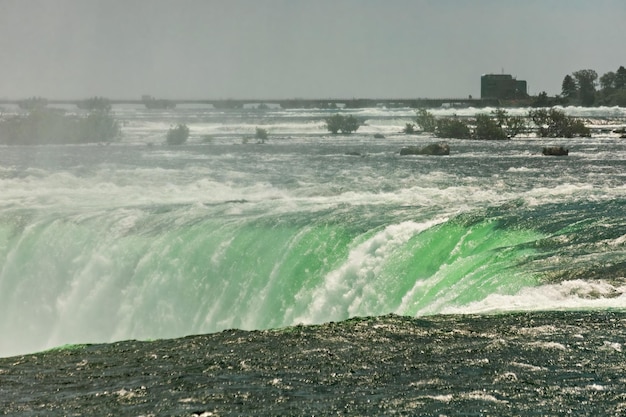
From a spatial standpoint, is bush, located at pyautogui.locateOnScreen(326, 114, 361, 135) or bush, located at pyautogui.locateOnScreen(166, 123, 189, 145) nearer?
bush, located at pyautogui.locateOnScreen(166, 123, 189, 145)

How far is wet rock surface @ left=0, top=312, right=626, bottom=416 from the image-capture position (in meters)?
11.8

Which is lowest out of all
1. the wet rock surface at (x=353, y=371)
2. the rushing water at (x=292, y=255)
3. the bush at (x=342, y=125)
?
the bush at (x=342, y=125)

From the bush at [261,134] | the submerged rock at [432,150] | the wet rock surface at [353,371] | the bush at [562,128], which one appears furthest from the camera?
the bush at [261,134]

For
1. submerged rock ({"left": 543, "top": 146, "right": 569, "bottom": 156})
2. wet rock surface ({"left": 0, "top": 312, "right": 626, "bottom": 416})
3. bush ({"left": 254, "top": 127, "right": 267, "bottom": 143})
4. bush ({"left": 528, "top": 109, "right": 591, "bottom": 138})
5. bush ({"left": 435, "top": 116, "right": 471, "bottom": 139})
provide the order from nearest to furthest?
wet rock surface ({"left": 0, "top": 312, "right": 626, "bottom": 416}) < submerged rock ({"left": 543, "top": 146, "right": 569, "bottom": 156}) < bush ({"left": 528, "top": 109, "right": 591, "bottom": 138}) < bush ({"left": 435, "top": 116, "right": 471, "bottom": 139}) < bush ({"left": 254, "top": 127, "right": 267, "bottom": 143})

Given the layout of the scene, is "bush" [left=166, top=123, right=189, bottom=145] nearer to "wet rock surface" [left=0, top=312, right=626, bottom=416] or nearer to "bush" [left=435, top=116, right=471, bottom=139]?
"bush" [left=435, top=116, right=471, bottom=139]

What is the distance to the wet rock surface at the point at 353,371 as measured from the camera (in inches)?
466

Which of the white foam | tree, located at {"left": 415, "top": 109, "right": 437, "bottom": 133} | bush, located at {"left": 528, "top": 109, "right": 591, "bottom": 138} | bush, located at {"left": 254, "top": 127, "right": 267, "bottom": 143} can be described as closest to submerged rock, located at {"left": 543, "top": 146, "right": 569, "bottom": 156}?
bush, located at {"left": 528, "top": 109, "right": 591, "bottom": 138}

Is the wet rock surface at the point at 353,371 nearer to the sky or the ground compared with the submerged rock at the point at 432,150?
nearer to the sky

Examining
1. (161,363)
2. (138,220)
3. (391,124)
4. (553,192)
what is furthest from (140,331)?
(391,124)

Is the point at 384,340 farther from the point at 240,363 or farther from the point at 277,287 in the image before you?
the point at 277,287

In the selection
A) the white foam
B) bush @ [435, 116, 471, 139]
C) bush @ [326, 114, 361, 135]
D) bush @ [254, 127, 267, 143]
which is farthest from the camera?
bush @ [326, 114, 361, 135]

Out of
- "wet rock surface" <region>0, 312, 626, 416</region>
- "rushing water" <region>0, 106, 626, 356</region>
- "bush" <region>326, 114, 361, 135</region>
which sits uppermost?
"wet rock surface" <region>0, 312, 626, 416</region>

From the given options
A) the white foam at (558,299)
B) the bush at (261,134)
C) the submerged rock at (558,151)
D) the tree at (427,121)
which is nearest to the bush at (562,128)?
the tree at (427,121)

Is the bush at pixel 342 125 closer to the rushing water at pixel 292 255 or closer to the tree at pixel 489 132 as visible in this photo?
the tree at pixel 489 132
